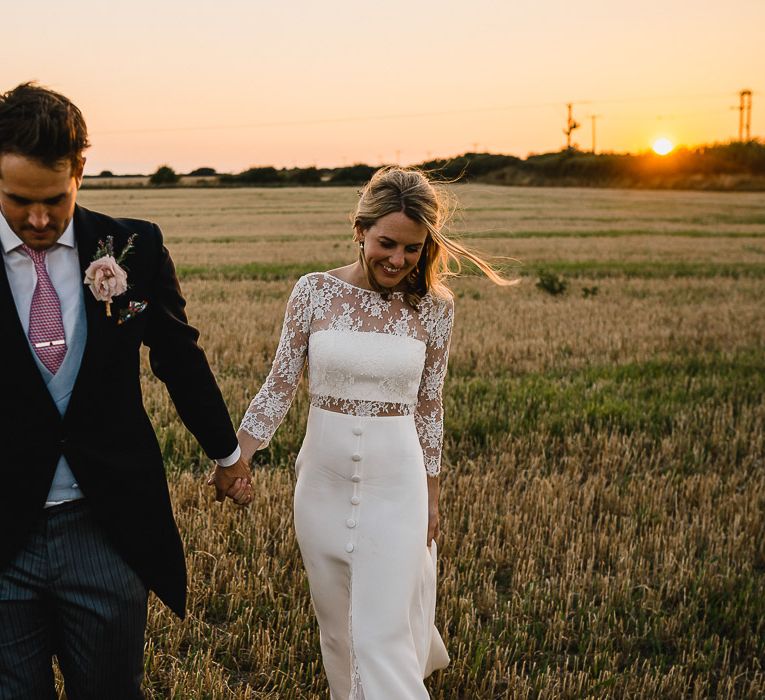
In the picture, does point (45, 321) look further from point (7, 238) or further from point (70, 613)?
point (70, 613)

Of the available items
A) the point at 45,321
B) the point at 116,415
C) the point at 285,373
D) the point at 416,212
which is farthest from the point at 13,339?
the point at 416,212

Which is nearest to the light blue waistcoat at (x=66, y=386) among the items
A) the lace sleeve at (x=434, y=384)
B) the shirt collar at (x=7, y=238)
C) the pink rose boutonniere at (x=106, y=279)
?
the pink rose boutonniere at (x=106, y=279)

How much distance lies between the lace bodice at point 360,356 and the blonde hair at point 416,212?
0.23 feet

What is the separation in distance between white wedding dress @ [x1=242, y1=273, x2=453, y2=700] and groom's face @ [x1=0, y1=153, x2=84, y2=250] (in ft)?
4.08

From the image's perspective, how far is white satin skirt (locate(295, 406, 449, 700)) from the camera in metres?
3.09

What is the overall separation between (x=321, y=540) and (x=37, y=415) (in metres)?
1.25

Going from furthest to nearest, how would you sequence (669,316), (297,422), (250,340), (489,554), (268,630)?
(669,316) < (250,340) < (297,422) < (489,554) < (268,630)

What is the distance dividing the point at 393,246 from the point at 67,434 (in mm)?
1483

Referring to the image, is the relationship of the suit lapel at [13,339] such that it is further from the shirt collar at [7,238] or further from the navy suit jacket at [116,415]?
the shirt collar at [7,238]

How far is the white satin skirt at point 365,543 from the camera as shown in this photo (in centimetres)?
309

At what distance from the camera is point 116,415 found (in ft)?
8.70

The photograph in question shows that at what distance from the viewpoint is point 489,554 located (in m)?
4.98

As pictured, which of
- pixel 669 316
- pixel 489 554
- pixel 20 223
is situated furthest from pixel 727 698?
pixel 669 316

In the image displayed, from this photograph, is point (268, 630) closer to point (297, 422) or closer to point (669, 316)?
point (297, 422)
